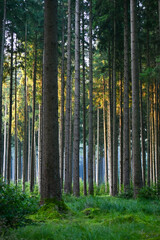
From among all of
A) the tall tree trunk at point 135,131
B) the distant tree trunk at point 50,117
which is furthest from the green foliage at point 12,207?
the tall tree trunk at point 135,131

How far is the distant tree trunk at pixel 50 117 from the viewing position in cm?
812

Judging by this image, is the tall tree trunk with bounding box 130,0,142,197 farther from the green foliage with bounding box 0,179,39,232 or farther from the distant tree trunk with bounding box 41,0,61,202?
the green foliage with bounding box 0,179,39,232

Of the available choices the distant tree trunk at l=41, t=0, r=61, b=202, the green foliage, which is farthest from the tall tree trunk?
the green foliage

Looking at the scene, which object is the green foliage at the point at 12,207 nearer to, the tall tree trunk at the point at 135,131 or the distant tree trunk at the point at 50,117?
the distant tree trunk at the point at 50,117

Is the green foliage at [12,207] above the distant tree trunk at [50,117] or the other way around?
the other way around

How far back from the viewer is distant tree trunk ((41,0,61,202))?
26.7 feet

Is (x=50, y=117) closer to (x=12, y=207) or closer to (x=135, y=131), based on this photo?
(x=12, y=207)

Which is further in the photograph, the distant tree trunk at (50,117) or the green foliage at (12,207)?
the distant tree trunk at (50,117)

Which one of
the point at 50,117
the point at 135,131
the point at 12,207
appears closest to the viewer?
the point at 12,207

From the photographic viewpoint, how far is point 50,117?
8.33 meters

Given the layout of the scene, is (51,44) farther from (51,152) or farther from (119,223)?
(119,223)

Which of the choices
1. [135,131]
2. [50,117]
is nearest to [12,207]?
[50,117]

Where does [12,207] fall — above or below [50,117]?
below

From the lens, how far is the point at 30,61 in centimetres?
2119
